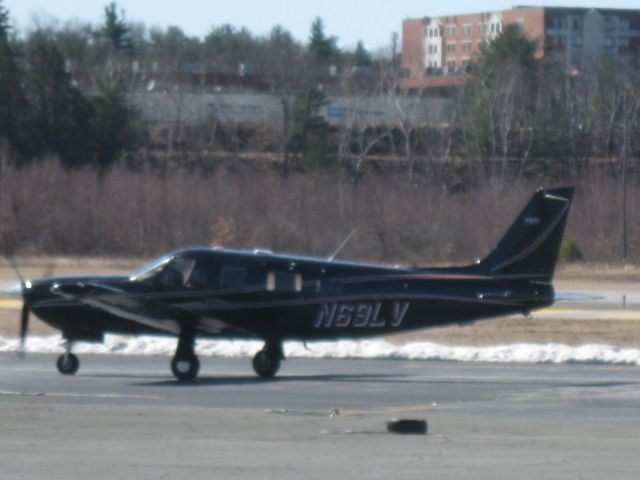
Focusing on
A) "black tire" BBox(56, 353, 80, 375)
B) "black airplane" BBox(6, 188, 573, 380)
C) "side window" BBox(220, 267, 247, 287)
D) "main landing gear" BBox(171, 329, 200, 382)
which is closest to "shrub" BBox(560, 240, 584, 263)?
"black airplane" BBox(6, 188, 573, 380)

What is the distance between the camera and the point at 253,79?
118625 mm

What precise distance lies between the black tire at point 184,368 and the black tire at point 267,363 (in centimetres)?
99

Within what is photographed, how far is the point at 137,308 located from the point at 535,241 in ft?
19.1

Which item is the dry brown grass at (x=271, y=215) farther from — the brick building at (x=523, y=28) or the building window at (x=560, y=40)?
the building window at (x=560, y=40)

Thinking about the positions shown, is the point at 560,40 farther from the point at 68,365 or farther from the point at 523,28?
the point at 68,365

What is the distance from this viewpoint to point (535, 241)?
814 inches

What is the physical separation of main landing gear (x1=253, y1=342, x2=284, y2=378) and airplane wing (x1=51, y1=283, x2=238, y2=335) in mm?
529

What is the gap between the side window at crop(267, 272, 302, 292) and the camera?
66.9 ft

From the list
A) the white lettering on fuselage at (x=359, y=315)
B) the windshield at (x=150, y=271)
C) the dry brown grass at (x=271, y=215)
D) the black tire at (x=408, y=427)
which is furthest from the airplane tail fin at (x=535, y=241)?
the dry brown grass at (x=271, y=215)

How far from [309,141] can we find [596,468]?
260 feet

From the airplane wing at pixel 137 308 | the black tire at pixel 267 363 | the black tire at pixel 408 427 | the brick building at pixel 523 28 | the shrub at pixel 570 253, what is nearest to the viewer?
the black tire at pixel 408 427

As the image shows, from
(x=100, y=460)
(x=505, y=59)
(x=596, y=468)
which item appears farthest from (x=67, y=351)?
(x=505, y=59)

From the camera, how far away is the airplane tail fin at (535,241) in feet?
67.3

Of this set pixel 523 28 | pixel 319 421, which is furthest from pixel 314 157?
pixel 319 421
